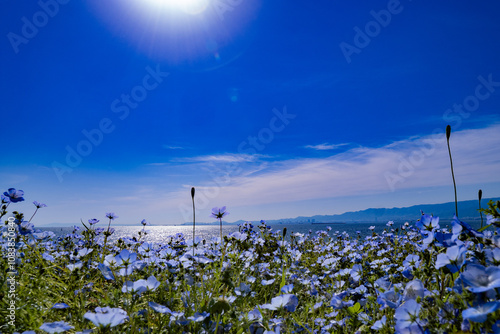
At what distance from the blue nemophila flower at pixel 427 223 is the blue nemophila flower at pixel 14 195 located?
3902 millimetres

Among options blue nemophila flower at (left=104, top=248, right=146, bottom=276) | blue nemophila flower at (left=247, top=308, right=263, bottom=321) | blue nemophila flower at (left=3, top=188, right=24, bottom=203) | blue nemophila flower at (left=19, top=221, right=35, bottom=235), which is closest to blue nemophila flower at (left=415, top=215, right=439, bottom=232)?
blue nemophila flower at (left=247, top=308, right=263, bottom=321)

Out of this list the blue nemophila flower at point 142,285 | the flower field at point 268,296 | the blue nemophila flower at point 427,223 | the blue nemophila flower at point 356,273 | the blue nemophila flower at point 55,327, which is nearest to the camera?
the flower field at point 268,296

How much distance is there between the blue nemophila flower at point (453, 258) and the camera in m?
1.15

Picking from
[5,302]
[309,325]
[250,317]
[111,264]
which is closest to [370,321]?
[309,325]

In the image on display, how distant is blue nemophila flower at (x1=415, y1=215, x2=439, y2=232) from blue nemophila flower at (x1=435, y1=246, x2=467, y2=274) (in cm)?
37

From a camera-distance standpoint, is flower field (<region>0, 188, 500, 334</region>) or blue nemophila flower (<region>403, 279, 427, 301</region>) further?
blue nemophila flower (<region>403, 279, 427, 301</region>)

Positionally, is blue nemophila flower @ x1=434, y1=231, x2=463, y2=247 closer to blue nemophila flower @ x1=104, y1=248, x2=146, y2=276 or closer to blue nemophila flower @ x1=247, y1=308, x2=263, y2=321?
blue nemophila flower @ x1=247, y1=308, x2=263, y2=321

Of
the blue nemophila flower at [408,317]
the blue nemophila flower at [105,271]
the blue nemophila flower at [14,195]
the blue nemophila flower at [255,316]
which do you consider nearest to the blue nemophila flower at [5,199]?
the blue nemophila flower at [14,195]

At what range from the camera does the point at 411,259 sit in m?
1.86

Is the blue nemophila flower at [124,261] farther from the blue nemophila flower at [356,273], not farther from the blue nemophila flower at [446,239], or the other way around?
the blue nemophila flower at [356,273]

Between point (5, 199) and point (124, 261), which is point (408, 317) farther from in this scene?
point (5, 199)

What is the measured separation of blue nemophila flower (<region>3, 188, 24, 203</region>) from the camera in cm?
296

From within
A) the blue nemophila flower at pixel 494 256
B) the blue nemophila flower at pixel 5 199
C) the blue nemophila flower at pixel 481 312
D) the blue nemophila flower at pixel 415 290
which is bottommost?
the blue nemophila flower at pixel 415 290

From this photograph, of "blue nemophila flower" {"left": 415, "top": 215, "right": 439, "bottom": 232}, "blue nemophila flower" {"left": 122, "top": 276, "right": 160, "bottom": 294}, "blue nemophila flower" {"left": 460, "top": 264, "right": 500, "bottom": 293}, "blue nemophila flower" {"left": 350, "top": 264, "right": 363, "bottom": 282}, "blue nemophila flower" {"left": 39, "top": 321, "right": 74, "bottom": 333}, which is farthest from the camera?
"blue nemophila flower" {"left": 350, "top": 264, "right": 363, "bottom": 282}
